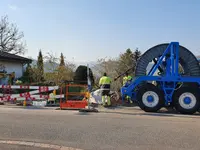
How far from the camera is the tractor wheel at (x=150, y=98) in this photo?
35.4 feet

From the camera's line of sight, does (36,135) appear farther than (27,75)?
No

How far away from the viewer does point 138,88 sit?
11258 mm

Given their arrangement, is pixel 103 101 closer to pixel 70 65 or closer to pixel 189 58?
pixel 189 58

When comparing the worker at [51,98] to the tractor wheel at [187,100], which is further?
the worker at [51,98]

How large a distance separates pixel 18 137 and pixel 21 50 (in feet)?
120

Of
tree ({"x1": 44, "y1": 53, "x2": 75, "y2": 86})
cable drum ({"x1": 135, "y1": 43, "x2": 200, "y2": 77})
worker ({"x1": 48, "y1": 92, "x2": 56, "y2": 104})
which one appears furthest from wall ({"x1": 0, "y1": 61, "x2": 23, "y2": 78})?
cable drum ({"x1": 135, "y1": 43, "x2": 200, "y2": 77})

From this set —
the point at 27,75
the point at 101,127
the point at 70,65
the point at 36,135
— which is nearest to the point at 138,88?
the point at 101,127

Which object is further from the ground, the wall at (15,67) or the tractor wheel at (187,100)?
the wall at (15,67)

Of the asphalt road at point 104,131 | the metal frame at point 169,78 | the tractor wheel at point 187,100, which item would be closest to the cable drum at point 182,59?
the metal frame at point 169,78

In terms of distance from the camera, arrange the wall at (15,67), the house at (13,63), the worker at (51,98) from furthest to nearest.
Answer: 1. the wall at (15,67)
2. the house at (13,63)
3. the worker at (51,98)

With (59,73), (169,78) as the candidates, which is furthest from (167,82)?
(59,73)

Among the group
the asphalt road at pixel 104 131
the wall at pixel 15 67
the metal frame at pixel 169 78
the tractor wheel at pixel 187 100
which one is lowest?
the asphalt road at pixel 104 131

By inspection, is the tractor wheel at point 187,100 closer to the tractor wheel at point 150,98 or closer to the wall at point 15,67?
the tractor wheel at point 150,98

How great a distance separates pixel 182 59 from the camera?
37.7 feet
